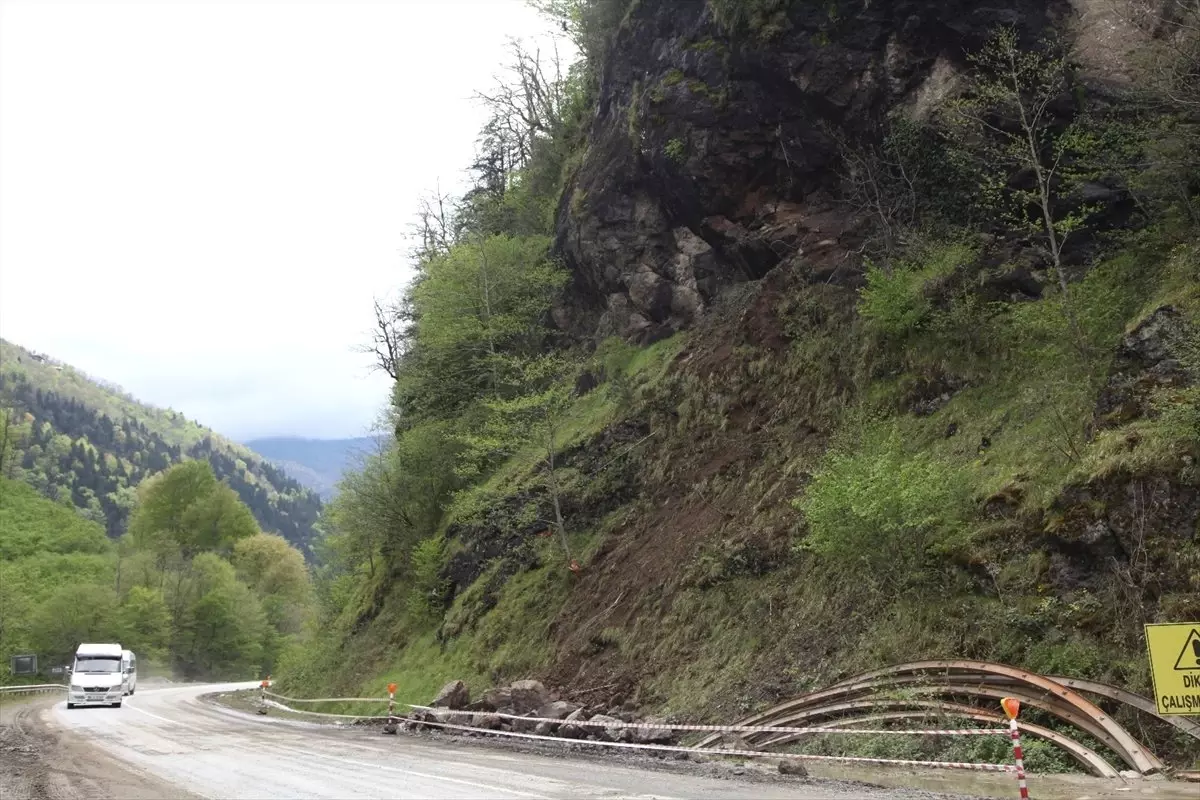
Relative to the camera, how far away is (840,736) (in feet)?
40.0

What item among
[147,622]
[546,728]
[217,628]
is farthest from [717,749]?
[217,628]

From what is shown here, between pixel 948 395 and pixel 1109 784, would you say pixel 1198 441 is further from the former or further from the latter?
pixel 948 395

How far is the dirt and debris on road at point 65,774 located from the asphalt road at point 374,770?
0.88ft

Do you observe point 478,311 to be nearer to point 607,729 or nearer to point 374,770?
point 607,729

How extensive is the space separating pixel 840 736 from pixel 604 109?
1000 inches

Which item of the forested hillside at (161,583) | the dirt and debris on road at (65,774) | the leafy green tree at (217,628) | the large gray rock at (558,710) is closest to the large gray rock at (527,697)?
the large gray rock at (558,710)

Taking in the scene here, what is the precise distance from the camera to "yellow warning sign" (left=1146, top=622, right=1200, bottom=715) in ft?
26.1

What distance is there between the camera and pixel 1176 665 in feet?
26.5

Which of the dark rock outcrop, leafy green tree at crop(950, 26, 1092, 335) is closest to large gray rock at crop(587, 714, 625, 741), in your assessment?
the dark rock outcrop

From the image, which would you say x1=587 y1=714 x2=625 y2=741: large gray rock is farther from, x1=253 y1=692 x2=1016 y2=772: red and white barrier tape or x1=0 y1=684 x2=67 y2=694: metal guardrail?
x1=0 y1=684 x2=67 y2=694: metal guardrail

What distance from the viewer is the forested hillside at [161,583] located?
208ft

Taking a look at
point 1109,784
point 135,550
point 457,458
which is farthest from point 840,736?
point 135,550

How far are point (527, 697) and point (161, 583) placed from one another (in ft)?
239

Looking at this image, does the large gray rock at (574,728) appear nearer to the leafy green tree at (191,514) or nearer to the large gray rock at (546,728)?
the large gray rock at (546,728)
